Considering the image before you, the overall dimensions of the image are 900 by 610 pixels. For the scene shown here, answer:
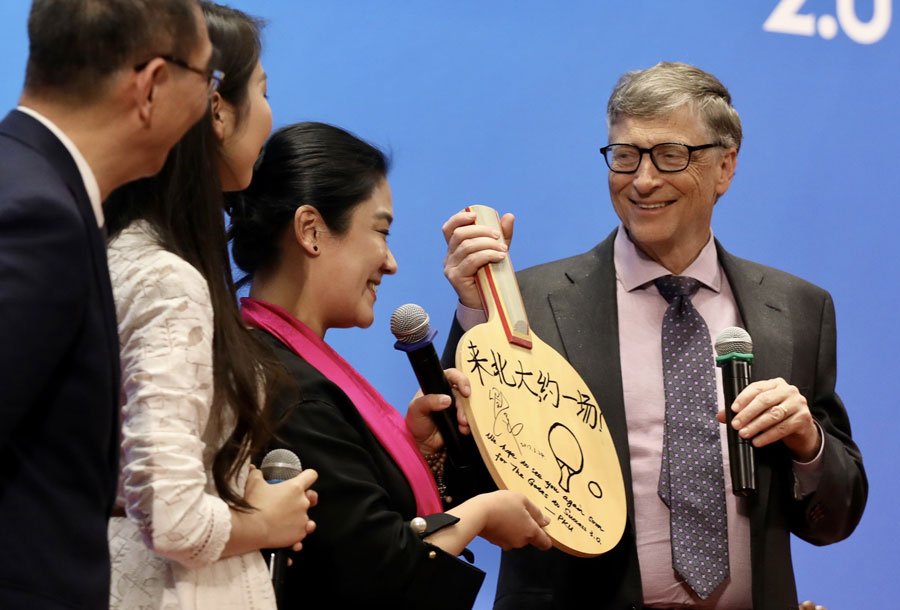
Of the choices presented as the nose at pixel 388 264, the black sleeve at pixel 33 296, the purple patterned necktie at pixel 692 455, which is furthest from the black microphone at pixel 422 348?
the black sleeve at pixel 33 296

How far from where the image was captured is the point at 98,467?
1050 millimetres

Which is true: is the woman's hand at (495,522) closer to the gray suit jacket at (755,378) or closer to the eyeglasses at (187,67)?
the gray suit jacket at (755,378)

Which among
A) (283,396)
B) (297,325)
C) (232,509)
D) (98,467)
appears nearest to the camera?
(98,467)

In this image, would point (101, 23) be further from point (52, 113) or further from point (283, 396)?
point (283, 396)

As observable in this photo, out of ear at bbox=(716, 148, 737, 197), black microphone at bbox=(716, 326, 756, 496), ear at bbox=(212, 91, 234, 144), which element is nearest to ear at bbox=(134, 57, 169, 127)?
ear at bbox=(212, 91, 234, 144)

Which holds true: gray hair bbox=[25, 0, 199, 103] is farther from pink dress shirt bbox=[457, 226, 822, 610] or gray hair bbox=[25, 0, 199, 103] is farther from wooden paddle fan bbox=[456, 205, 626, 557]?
pink dress shirt bbox=[457, 226, 822, 610]

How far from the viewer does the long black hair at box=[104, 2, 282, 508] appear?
1353mm

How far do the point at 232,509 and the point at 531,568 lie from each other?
33.0 inches

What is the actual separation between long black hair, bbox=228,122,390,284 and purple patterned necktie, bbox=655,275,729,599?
69 cm

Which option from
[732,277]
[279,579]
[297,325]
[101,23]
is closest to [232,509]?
[279,579]

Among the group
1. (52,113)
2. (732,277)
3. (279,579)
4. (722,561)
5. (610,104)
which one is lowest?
(279,579)

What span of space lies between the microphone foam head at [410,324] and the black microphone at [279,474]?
32cm

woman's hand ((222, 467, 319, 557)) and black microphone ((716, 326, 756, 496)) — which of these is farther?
black microphone ((716, 326, 756, 496))

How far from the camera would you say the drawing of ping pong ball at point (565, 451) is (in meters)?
1.81
